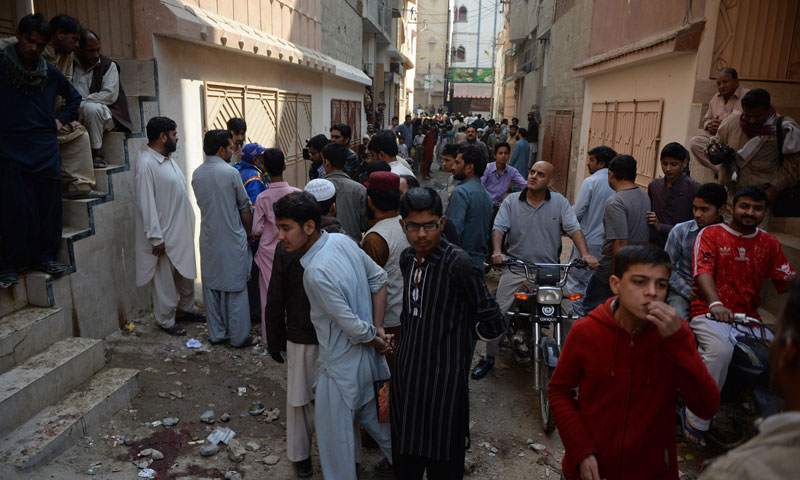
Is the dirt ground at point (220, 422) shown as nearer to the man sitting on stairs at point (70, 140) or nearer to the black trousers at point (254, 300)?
the black trousers at point (254, 300)

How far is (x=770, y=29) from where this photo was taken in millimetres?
6180

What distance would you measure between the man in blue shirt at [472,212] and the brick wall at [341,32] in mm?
10260

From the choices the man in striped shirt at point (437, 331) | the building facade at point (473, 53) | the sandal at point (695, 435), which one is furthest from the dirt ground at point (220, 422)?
the building facade at point (473, 53)

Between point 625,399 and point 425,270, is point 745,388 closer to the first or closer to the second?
point 625,399

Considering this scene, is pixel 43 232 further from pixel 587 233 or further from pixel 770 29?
pixel 770 29

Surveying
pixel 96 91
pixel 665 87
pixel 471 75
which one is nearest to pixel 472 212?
pixel 96 91

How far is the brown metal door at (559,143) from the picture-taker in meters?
14.4

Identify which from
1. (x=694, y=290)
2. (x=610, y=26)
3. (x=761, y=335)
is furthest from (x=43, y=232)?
(x=610, y=26)

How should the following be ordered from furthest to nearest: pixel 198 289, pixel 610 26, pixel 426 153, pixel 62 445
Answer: pixel 426 153, pixel 610 26, pixel 198 289, pixel 62 445

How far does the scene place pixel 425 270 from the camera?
2646 mm

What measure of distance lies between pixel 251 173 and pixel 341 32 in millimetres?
11503

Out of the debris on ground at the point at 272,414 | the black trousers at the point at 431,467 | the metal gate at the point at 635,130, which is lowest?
the debris on ground at the point at 272,414

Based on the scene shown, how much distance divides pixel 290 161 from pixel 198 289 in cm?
517

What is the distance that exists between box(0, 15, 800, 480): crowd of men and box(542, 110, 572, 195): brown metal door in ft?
28.5
